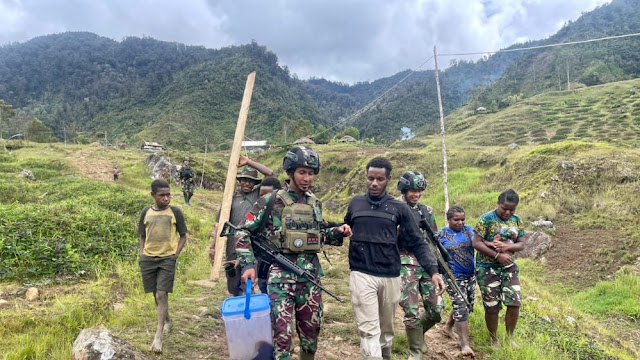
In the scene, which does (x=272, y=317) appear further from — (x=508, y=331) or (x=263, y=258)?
(x=508, y=331)

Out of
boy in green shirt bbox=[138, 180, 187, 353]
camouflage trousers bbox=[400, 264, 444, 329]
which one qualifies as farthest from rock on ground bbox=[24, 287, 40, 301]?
camouflage trousers bbox=[400, 264, 444, 329]

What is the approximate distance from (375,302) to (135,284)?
4347 millimetres

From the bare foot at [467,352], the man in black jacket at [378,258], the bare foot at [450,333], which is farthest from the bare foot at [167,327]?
the bare foot at [450,333]

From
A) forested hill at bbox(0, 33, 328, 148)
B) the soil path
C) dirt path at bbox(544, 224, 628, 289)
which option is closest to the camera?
the soil path

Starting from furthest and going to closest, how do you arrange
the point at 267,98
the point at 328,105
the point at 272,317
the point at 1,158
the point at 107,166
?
the point at 328,105 → the point at 267,98 → the point at 107,166 → the point at 1,158 → the point at 272,317

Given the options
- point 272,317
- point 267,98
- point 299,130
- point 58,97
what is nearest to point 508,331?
point 272,317

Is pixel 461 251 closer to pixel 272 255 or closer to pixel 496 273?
pixel 496 273

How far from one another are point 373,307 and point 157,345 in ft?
7.10

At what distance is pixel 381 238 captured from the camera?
3.10 meters

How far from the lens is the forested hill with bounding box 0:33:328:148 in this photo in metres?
79.5

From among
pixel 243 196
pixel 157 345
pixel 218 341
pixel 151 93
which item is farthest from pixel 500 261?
pixel 151 93

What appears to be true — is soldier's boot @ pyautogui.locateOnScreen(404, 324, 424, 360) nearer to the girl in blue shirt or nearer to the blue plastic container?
the girl in blue shirt

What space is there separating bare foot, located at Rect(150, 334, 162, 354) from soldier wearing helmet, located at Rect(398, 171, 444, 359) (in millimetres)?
2387

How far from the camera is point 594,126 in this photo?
37469 mm
